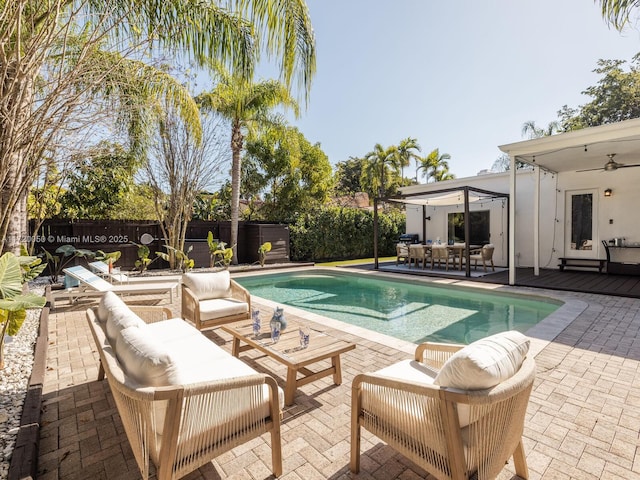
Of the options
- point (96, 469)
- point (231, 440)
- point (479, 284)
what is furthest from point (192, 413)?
point (479, 284)

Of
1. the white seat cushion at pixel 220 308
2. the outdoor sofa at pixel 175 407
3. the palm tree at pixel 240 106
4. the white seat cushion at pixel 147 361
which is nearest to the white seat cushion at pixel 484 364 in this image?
the outdoor sofa at pixel 175 407

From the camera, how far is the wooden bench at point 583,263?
1073 cm

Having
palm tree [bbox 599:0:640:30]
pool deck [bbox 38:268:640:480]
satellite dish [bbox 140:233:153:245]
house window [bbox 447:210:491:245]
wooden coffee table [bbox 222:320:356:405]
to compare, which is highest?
palm tree [bbox 599:0:640:30]

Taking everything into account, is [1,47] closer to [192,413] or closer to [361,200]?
[192,413]

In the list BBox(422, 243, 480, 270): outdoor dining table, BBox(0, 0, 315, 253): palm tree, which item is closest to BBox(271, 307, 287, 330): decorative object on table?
BBox(0, 0, 315, 253): palm tree

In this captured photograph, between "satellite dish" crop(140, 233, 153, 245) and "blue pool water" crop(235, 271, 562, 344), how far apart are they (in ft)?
14.1

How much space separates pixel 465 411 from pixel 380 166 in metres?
23.9

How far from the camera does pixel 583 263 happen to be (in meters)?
11.2

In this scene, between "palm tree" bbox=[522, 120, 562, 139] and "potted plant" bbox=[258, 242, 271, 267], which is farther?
"palm tree" bbox=[522, 120, 562, 139]

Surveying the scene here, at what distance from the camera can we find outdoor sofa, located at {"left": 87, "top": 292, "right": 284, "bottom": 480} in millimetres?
1740

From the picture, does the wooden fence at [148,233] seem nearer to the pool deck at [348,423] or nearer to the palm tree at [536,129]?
the pool deck at [348,423]

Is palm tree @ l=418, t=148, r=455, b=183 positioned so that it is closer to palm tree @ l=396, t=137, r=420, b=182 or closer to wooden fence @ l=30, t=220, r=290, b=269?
palm tree @ l=396, t=137, r=420, b=182

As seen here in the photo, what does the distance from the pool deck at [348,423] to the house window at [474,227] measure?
9.76 metres

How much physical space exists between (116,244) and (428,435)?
43.9 ft
